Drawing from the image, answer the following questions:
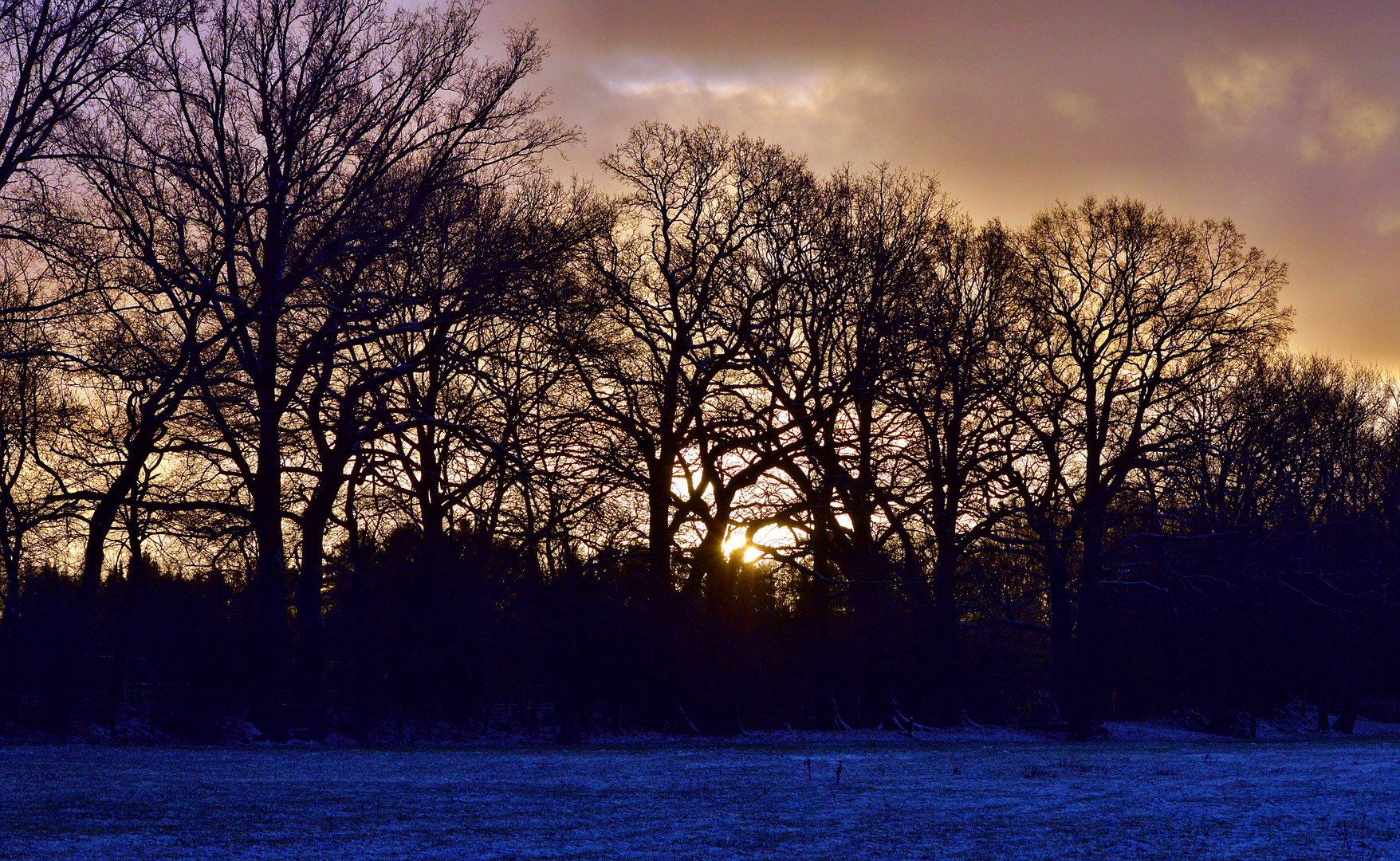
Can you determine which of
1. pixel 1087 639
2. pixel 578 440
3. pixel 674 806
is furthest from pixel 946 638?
pixel 674 806

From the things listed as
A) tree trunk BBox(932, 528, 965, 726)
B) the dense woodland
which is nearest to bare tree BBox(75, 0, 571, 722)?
the dense woodland

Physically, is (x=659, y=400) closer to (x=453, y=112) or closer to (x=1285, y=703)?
(x=453, y=112)

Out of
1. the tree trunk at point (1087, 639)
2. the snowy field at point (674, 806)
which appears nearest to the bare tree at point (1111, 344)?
the tree trunk at point (1087, 639)

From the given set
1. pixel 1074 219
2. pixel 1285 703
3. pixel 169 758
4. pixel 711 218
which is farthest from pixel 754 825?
pixel 1285 703

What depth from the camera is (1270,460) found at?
3697cm

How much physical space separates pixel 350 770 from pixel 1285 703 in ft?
118

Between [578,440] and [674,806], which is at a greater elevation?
[578,440]

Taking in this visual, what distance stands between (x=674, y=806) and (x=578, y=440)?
16123mm

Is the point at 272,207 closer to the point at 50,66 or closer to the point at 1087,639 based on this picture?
the point at 50,66

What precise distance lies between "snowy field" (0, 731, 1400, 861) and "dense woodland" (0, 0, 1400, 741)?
5967 mm

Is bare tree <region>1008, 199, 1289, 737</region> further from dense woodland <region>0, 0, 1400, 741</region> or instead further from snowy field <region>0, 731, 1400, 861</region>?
snowy field <region>0, 731, 1400, 861</region>

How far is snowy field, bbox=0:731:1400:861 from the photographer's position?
29.9 feet

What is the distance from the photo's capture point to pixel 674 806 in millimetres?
11734

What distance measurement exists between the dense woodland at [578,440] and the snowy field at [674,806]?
5967 millimetres
